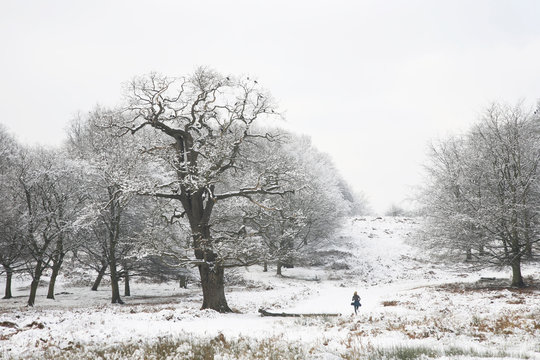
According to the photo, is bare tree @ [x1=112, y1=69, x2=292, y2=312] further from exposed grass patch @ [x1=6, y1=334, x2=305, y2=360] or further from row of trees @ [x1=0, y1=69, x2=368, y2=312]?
exposed grass patch @ [x1=6, y1=334, x2=305, y2=360]

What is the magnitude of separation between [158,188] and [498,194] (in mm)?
18587

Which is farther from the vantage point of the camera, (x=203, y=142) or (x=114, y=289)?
(x=114, y=289)

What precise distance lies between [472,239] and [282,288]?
15.9m

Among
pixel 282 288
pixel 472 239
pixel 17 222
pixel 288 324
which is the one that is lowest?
pixel 282 288

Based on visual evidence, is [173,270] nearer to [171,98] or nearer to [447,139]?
[171,98]

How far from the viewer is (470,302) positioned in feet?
54.5

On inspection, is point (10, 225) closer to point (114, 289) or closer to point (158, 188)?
point (114, 289)

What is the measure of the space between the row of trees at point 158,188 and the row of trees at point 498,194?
9.52m

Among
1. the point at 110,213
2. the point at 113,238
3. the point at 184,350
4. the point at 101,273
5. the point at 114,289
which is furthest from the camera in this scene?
the point at 101,273

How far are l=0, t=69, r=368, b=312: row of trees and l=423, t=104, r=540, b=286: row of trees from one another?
9522mm

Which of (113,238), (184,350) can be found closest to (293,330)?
(184,350)

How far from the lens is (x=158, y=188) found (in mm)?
15609

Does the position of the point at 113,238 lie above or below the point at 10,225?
below

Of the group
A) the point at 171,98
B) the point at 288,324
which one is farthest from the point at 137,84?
the point at 288,324
